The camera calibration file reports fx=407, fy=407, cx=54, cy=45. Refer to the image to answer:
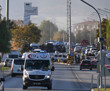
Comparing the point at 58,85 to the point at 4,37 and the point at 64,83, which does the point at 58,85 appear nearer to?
the point at 64,83

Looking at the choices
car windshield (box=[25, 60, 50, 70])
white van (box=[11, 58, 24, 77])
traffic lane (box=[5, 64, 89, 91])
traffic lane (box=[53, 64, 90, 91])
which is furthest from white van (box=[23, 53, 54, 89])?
white van (box=[11, 58, 24, 77])

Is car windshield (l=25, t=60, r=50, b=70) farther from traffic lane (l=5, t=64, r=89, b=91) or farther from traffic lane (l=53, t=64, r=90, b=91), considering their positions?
traffic lane (l=53, t=64, r=90, b=91)

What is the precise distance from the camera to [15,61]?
45.0 meters

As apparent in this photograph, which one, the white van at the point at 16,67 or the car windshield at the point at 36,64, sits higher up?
the car windshield at the point at 36,64

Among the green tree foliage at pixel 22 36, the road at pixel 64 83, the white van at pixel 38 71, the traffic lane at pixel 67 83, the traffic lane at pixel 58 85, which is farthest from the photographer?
the green tree foliage at pixel 22 36

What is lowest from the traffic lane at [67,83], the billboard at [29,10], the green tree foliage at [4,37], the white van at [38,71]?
the traffic lane at [67,83]

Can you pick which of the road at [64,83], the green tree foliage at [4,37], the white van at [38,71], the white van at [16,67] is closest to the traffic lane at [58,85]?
the road at [64,83]

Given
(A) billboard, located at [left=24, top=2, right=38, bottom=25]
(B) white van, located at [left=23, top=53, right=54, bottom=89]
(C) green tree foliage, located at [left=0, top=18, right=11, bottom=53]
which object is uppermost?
(A) billboard, located at [left=24, top=2, right=38, bottom=25]

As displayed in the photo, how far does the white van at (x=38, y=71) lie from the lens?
88.9ft

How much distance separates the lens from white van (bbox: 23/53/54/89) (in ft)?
88.9

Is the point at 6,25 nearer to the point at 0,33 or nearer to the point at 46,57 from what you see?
the point at 0,33

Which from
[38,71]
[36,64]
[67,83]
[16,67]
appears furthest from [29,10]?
[38,71]

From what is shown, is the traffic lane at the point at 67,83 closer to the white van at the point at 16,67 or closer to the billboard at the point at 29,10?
the white van at the point at 16,67

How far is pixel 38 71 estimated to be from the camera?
89.5ft
